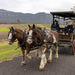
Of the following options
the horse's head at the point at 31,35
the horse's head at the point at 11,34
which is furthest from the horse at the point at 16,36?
the horse's head at the point at 31,35

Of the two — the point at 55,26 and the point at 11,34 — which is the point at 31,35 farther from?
the point at 55,26

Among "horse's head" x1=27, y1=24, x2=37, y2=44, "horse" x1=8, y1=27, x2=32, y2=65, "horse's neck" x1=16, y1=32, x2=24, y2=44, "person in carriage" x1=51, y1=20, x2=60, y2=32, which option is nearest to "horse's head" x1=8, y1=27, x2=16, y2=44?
"horse" x1=8, y1=27, x2=32, y2=65

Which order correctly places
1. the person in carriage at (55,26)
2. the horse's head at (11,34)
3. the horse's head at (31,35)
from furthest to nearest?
the person in carriage at (55,26) → the horse's head at (11,34) → the horse's head at (31,35)

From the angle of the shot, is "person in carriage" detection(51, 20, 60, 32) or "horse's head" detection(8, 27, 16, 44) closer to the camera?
"horse's head" detection(8, 27, 16, 44)

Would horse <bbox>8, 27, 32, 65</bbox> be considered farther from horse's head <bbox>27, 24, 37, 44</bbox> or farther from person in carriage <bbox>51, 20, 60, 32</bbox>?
person in carriage <bbox>51, 20, 60, 32</bbox>

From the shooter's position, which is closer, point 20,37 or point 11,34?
point 11,34

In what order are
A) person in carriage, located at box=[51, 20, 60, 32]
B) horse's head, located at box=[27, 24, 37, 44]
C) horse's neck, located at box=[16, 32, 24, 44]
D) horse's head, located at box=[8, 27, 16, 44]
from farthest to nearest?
person in carriage, located at box=[51, 20, 60, 32]
horse's neck, located at box=[16, 32, 24, 44]
horse's head, located at box=[8, 27, 16, 44]
horse's head, located at box=[27, 24, 37, 44]

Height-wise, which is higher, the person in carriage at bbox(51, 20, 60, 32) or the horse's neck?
the person in carriage at bbox(51, 20, 60, 32)

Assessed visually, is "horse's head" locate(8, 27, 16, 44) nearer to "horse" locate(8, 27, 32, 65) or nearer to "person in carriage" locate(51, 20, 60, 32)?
"horse" locate(8, 27, 32, 65)

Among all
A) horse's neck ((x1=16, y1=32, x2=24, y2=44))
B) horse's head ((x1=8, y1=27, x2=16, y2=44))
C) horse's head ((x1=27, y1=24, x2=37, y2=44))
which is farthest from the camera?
horse's neck ((x1=16, y1=32, x2=24, y2=44))

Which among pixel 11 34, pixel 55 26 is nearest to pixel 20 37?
pixel 11 34

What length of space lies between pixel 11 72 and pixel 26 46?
5.24ft

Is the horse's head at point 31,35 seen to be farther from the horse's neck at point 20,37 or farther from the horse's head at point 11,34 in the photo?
the horse's head at point 11,34

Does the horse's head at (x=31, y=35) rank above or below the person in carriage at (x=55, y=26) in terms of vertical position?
below
